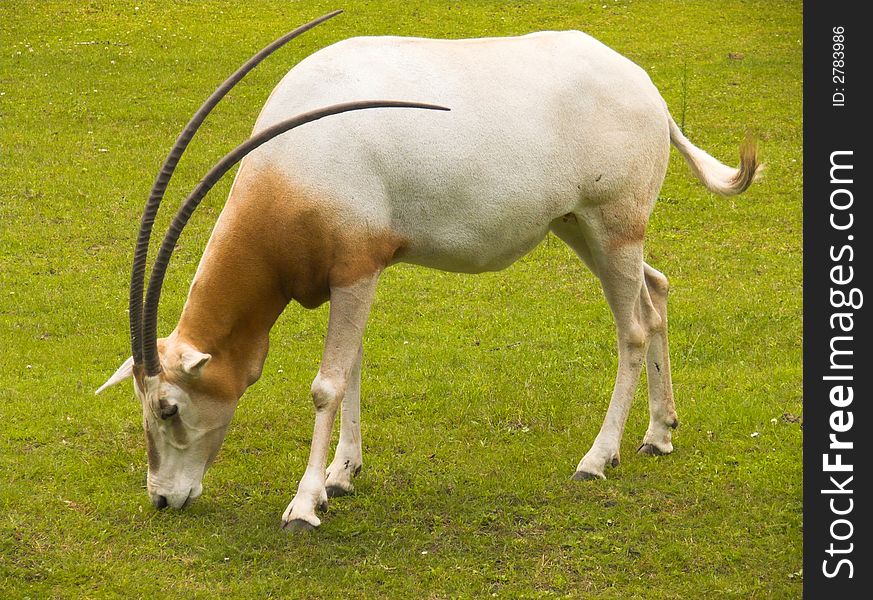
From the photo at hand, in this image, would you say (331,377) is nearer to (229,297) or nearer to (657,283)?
(229,297)

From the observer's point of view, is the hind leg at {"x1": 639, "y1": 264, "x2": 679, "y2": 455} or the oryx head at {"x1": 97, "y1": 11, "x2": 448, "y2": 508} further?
the hind leg at {"x1": 639, "y1": 264, "x2": 679, "y2": 455}

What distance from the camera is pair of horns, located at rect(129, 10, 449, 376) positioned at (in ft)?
16.5

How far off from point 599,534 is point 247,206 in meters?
2.38

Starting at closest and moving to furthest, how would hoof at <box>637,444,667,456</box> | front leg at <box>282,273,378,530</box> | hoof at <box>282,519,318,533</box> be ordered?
front leg at <box>282,273,378,530</box> → hoof at <box>282,519,318,533</box> → hoof at <box>637,444,667,456</box>

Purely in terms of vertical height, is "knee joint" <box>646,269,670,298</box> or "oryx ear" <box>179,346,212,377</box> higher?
"oryx ear" <box>179,346,212,377</box>

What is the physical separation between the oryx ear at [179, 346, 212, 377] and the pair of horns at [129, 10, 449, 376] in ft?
0.44

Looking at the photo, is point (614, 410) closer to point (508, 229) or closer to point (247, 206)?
point (508, 229)

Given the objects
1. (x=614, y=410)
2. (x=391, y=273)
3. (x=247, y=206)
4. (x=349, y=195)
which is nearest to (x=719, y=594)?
(x=614, y=410)

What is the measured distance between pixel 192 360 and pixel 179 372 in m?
0.17

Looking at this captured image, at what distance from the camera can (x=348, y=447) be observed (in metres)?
6.34

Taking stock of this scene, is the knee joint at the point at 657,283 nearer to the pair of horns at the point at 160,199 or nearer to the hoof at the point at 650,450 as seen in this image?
the hoof at the point at 650,450

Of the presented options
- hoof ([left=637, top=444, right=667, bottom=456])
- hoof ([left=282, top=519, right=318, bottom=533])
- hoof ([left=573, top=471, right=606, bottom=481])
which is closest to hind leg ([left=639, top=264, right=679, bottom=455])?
hoof ([left=637, top=444, right=667, bottom=456])

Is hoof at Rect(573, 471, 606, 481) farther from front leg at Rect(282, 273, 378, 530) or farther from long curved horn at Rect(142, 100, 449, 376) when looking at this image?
long curved horn at Rect(142, 100, 449, 376)

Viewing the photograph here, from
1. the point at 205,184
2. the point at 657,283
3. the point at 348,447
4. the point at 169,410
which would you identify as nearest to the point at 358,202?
the point at 205,184
